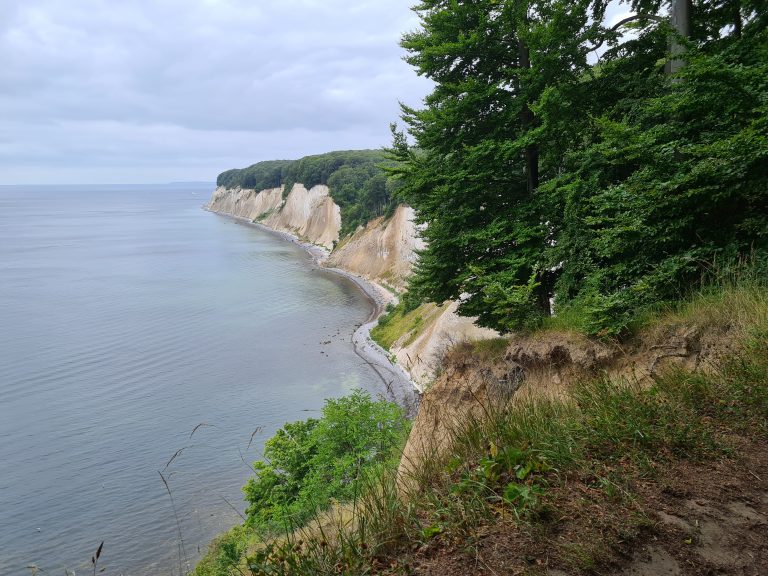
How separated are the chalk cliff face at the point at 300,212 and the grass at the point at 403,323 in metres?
50.5

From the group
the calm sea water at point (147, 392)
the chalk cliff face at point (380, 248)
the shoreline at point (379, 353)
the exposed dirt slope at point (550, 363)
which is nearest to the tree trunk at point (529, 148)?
the exposed dirt slope at point (550, 363)

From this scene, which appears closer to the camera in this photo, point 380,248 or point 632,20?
A: point 632,20

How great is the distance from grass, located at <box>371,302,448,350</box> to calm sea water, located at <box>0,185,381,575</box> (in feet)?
12.4

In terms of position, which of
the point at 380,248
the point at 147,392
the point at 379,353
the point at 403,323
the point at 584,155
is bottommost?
the point at 147,392

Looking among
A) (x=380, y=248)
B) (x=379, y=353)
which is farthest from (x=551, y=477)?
(x=380, y=248)

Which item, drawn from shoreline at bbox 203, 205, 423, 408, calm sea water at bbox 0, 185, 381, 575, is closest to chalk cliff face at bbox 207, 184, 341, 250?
shoreline at bbox 203, 205, 423, 408

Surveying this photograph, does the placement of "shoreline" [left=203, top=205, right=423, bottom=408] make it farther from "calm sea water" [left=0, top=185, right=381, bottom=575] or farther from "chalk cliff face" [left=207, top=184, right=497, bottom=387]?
"calm sea water" [left=0, top=185, right=381, bottom=575]

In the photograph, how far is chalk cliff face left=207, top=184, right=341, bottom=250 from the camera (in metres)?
112

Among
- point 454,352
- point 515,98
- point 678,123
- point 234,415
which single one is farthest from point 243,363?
point 678,123

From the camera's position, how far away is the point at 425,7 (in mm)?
14578

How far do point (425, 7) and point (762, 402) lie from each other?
14.0 meters

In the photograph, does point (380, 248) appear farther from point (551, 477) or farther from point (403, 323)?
point (551, 477)

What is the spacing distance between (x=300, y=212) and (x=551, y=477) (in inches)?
5372

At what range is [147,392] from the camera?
130ft
